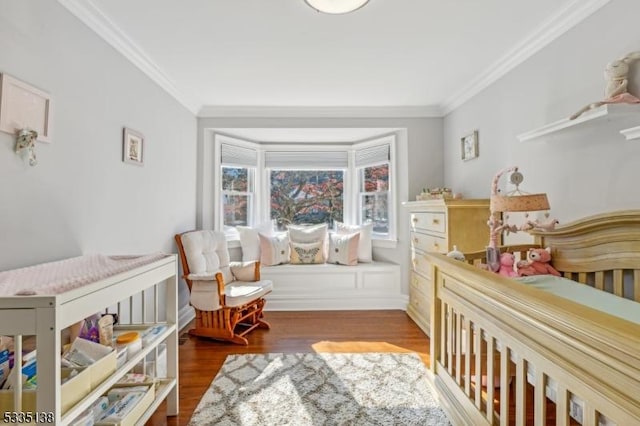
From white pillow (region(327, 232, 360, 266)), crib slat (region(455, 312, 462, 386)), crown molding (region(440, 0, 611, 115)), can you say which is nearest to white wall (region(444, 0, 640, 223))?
crown molding (region(440, 0, 611, 115))

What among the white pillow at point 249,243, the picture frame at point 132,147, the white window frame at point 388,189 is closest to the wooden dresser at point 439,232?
the white window frame at point 388,189

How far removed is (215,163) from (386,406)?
3046 mm

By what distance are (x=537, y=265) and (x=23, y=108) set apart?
2821 millimetres

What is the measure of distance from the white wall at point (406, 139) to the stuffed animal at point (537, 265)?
67.7 inches

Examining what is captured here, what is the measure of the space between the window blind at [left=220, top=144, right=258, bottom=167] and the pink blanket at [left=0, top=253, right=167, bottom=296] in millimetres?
2300

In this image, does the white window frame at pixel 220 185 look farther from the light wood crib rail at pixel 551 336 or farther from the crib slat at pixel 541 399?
the crib slat at pixel 541 399

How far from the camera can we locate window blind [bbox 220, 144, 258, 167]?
3.76 meters

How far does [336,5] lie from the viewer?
1636 millimetres

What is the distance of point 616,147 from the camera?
153cm

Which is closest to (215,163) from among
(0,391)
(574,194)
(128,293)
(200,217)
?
(200,217)

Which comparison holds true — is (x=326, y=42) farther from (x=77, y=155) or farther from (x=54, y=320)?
(x=54, y=320)

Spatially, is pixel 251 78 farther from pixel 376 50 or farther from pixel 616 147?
pixel 616 147

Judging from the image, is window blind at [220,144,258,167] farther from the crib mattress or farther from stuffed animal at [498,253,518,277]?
the crib mattress

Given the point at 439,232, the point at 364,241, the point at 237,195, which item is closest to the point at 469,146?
the point at 439,232
